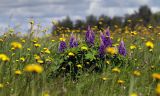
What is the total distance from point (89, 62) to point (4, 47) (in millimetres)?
1991

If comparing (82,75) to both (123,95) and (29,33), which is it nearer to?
(123,95)

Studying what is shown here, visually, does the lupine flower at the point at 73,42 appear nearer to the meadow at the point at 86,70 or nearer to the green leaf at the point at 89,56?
the meadow at the point at 86,70

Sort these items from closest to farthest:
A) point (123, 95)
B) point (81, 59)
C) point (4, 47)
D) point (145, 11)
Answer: point (123, 95) < point (81, 59) < point (4, 47) < point (145, 11)

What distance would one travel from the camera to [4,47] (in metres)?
7.12

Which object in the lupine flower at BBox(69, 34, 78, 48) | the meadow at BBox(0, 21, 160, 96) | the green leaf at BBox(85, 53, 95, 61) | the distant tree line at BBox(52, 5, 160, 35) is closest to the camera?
the meadow at BBox(0, 21, 160, 96)

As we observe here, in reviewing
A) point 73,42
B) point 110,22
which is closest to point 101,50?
point 73,42

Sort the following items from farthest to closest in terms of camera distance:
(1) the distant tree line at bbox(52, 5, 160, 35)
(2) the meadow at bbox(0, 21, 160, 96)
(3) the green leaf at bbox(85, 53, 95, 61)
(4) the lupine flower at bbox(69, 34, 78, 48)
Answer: (1) the distant tree line at bbox(52, 5, 160, 35)
(4) the lupine flower at bbox(69, 34, 78, 48)
(3) the green leaf at bbox(85, 53, 95, 61)
(2) the meadow at bbox(0, 21, 160, 96)

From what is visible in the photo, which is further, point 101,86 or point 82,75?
point 82,75

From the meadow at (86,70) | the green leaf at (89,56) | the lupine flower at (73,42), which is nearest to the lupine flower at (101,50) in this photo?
the meadow at (86,70)

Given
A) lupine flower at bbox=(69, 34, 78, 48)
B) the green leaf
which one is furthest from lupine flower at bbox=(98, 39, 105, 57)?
lupine flower at bbox=(69, 34, 78, 48)

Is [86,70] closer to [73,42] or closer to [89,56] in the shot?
[89,56]

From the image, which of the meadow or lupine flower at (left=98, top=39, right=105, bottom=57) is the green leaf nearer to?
the meadow

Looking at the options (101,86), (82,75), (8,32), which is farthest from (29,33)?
(101,86)

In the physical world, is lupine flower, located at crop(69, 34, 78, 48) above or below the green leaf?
above
